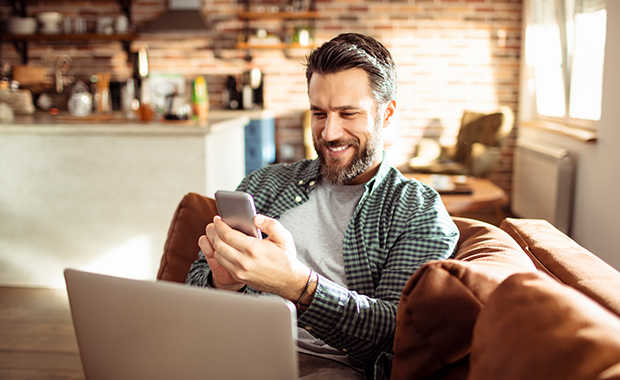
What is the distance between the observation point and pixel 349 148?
1298 millimetres

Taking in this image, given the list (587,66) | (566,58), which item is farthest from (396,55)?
(587,66)

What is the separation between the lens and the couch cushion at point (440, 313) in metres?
0.75

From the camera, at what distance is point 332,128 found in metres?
1.26

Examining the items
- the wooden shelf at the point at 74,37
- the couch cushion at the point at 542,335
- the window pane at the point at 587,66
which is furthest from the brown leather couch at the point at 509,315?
the wooden shelf at the point at 74,37

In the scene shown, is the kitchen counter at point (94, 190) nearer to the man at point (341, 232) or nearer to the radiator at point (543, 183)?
the man at point (341, 232)

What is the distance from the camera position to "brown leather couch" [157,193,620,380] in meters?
0.54

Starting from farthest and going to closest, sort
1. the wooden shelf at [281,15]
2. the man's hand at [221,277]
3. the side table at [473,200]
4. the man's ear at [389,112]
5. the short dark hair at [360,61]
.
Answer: the wooden shelf at [281,15] < the side table at [473,200] < the man's ear at [389,112] < the short dark hair at [360,61] < the man's hand at [221,277]

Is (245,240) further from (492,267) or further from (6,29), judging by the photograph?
(6,29)

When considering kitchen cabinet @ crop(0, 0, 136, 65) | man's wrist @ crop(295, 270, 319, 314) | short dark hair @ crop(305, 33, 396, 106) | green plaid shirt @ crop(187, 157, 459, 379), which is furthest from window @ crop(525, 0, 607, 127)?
kitchen cabinet @ crop(0, 0, 136, 65)

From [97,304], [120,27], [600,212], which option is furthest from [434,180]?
[120,27]

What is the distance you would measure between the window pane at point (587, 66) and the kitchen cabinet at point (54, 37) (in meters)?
3.86

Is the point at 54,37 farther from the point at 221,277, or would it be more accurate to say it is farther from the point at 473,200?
the point at 221,277

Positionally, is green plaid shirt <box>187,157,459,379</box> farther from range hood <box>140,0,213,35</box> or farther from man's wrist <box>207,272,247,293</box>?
range hood <box>140,0,213,35</box>

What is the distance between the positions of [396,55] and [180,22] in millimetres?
2064
